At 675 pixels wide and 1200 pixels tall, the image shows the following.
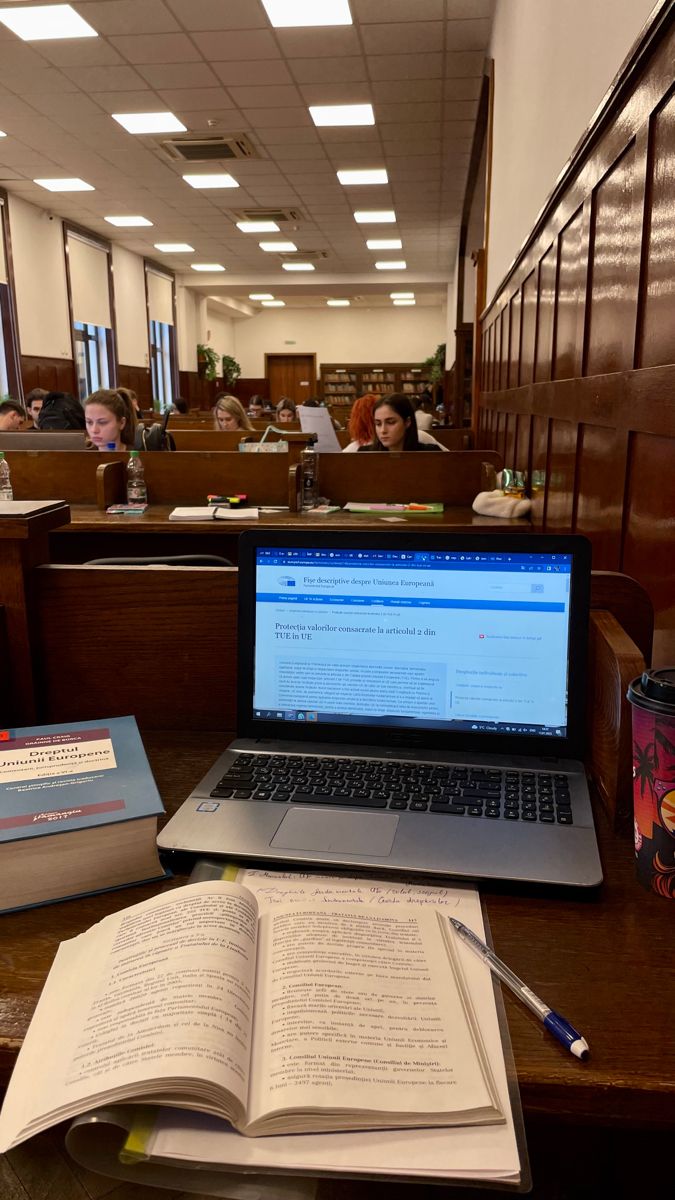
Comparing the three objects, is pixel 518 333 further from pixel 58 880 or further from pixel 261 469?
pixel 58 880

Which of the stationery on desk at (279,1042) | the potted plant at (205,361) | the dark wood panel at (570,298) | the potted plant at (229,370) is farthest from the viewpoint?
the potted plant at (229,370)

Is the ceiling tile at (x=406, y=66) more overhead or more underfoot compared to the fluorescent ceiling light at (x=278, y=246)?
more overhead

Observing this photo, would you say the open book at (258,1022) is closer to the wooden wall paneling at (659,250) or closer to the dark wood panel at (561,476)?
the wooden wall paneling at (659,250)

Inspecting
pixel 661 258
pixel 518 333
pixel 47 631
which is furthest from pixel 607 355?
pixel 518 333

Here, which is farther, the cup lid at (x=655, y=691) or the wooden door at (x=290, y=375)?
the wooden door at (x=290, y=375)

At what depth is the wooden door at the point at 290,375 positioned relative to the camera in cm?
1867

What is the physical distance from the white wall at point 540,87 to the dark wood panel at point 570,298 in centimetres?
25

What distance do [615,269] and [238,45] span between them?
176 inches

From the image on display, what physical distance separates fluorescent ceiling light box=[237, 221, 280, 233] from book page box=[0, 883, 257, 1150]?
33.3 feet

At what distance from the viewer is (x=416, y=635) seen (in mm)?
973

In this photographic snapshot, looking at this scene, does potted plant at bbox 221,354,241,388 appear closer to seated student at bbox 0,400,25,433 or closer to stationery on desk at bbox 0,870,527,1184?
seated student at bbox 0,400,25,433

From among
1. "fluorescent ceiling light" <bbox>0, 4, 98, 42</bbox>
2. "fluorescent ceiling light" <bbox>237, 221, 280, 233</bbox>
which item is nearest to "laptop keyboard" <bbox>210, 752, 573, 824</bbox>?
"fluorescent ceiling light" <bbox>0, 4, 98, 42</bbox>

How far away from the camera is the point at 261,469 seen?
3.52m

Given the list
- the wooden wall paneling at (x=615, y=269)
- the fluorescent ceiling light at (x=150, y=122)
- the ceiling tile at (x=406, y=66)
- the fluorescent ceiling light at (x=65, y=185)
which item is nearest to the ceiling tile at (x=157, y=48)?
the fluorescent ceiling light at (x=150, y=122)
